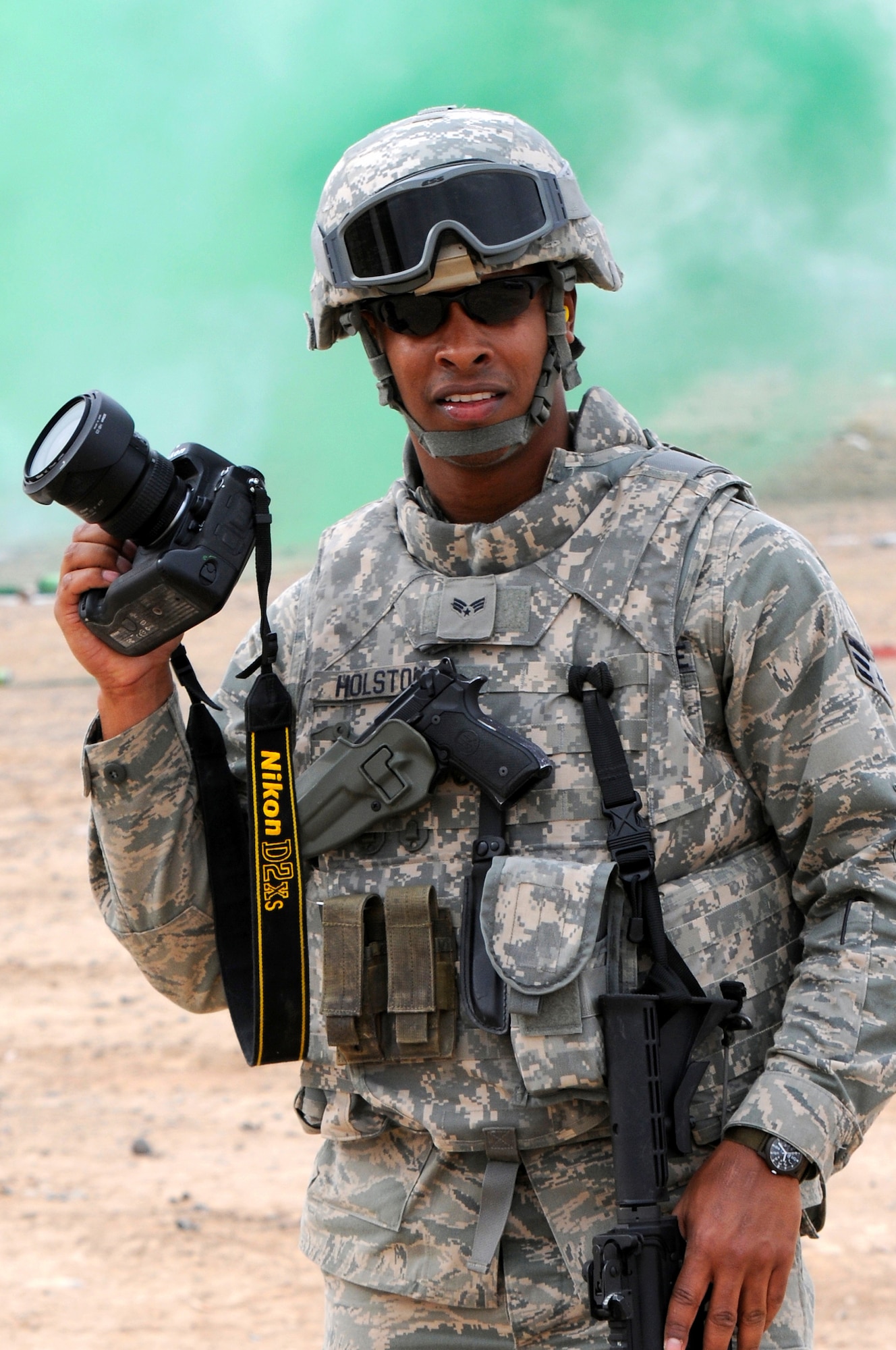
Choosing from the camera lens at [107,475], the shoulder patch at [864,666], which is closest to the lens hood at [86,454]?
the camera lens at [107,475]

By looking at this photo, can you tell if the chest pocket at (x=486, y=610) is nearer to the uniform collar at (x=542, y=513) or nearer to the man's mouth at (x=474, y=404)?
the uniform collar at (x=542, y=513)

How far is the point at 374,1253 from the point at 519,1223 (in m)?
0.21

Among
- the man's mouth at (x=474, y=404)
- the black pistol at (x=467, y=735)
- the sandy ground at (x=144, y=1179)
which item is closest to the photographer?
the black pistol at (x=467, y=735)

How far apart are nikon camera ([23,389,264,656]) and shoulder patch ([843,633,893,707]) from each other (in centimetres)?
82

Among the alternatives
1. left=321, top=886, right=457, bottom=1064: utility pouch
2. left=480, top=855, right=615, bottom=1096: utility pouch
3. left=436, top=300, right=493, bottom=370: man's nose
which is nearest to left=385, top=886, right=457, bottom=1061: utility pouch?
left=321, top=886, right=457, bottom=1064: utility pouch

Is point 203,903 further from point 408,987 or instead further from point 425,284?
point 425,284

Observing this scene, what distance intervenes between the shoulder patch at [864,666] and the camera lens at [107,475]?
912 millimetres

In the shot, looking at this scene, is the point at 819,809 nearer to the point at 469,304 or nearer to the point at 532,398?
the point at 532,398

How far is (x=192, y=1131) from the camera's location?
5324 millimetres

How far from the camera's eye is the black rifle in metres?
1.88

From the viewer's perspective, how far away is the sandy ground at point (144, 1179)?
429 cm

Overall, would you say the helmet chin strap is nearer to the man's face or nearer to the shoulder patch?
the man's face

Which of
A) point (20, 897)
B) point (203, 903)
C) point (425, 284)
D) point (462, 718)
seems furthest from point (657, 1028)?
point (20, 897)

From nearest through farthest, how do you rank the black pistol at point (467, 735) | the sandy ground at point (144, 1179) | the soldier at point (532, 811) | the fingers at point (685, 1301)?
the fingers at point (685, 1301)
the soldier at point (532, 811)
the black pistol at point (467, 735)
the sandy ground at point (144, 1179)
